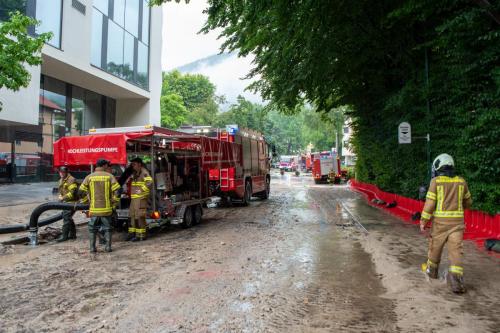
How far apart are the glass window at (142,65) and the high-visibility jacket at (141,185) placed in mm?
21833

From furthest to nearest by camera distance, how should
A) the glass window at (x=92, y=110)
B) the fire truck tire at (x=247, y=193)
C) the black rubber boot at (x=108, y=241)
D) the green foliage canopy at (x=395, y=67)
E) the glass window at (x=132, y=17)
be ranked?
the glass window at (x=132, y=17) → the glass window at (x=92, y=110) → the fire truck tire at (x=247, y=193) → the green foliage canopy at (x=395, y=67) → the black rubber boot at (x=108, y=241)

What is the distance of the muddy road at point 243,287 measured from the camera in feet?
13.9

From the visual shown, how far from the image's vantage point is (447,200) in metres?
5.43

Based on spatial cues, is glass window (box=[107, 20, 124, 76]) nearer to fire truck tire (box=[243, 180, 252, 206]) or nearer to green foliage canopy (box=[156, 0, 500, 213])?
green foliage canopy (box=[156, 0, 500, 213])

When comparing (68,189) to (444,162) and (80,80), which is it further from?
(80,80)

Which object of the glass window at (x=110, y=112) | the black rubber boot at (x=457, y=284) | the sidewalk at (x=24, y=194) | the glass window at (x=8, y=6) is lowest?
the black rubber boot at (x=457, y=284)

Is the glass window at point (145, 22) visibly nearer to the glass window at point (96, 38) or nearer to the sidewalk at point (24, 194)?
the glass window at point (96, 38)

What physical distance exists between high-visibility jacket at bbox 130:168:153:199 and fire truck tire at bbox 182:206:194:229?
1.97 metres

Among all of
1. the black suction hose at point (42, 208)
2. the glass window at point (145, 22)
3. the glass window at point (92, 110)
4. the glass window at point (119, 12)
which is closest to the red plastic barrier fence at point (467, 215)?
the black suction hose at point (42, 208)

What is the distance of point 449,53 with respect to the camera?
29.8 ft

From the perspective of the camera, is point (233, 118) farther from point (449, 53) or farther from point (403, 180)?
point (449, 53)

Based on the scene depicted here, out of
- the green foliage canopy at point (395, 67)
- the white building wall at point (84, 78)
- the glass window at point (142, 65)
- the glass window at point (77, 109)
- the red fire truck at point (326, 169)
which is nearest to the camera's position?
the green foliage canopy at point (395, 67)

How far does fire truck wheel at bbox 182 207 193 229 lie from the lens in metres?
10.6

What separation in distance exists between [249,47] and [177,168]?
5.01 metres
